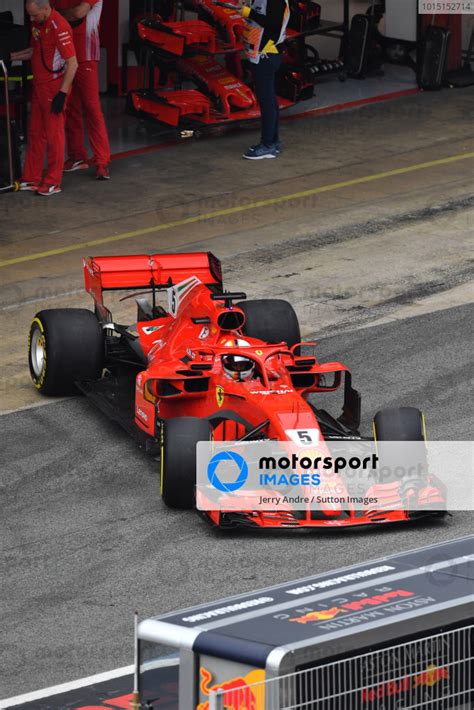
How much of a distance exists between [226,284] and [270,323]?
9.17 ft

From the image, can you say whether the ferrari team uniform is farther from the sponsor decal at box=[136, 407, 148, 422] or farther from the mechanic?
the sponsor decal at box=[136, 407, 148, 422]

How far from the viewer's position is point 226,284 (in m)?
15.1

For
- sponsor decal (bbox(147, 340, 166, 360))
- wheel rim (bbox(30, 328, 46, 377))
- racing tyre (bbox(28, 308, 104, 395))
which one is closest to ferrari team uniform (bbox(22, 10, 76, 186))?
wheel rim (bbox(30, 328, 46, 377))

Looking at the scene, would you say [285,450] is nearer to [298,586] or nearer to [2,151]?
[298,586]

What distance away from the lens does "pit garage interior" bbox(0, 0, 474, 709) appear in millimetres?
9398

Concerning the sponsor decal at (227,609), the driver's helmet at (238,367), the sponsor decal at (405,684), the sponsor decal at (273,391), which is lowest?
the sponsor decal at (273,391)

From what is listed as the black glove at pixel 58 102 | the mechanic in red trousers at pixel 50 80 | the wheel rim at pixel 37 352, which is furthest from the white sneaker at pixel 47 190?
the wheel rim at pixel 37 352

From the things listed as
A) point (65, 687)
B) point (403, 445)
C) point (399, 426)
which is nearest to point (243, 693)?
point (65, 687)

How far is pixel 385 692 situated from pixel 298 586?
2.23 feet

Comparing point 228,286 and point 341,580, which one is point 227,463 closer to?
point 341,580

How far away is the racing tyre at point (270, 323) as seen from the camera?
12.3m

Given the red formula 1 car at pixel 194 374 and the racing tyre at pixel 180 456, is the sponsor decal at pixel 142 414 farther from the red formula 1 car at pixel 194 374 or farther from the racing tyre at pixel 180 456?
the racing tyre at pixel 180 456

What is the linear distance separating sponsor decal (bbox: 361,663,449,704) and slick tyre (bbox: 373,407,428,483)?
12.8 ft

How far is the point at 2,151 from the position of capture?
17953mm
